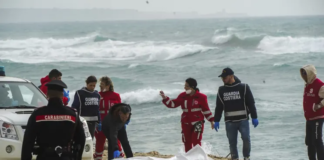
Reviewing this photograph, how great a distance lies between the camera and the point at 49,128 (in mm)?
5746

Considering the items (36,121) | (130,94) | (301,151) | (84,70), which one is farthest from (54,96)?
(84,70)

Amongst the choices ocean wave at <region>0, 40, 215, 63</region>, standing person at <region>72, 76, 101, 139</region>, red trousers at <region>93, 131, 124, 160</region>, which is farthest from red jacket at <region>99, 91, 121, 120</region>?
ocean wave at <region>0, 40, 215, 63</region>

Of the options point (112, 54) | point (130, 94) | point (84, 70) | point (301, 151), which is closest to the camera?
point (301, 151)

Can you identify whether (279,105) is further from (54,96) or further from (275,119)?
(54,96)

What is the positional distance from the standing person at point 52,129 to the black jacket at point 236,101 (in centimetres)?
458

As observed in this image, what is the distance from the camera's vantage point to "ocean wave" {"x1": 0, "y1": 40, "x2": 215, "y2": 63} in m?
51.2

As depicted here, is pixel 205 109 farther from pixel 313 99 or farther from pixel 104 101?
pixel 313 99

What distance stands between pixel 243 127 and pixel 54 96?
16.1ft

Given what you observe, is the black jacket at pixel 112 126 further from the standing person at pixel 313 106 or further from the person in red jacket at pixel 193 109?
the standing person at pixel 313 106

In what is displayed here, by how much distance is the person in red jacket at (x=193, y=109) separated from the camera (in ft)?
34.1

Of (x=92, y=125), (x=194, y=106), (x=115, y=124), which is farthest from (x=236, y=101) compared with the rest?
(x=92, y=125)

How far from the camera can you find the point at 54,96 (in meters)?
5.81

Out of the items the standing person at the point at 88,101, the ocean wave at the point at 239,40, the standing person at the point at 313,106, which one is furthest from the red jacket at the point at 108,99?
the ocean wave at the point at 239,40

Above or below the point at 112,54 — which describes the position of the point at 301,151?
below
